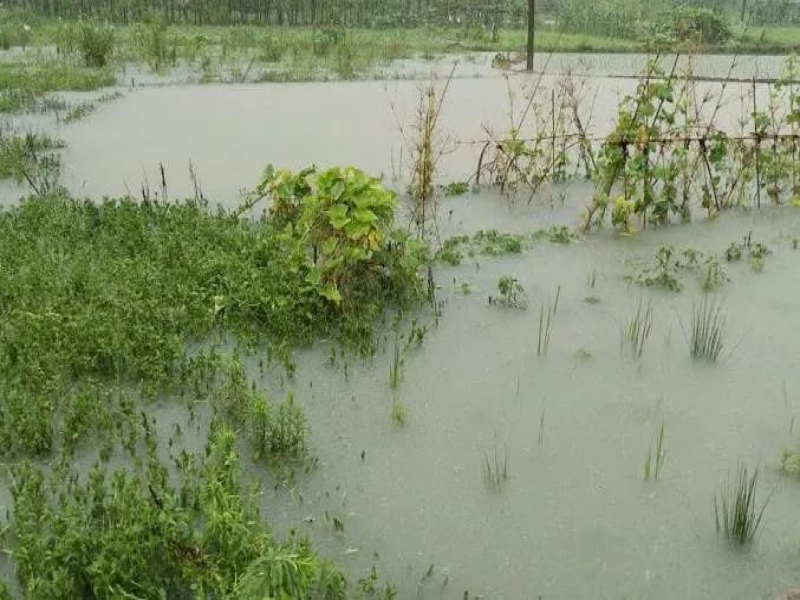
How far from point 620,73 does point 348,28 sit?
6974 millimetres

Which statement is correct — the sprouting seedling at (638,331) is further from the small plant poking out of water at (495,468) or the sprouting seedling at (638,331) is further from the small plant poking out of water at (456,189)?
the small plant poking out of water at (456,189)

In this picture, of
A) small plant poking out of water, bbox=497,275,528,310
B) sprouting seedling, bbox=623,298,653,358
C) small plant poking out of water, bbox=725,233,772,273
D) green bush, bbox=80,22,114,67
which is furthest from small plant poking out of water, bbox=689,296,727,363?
green bush, bbox=80,22,114,67

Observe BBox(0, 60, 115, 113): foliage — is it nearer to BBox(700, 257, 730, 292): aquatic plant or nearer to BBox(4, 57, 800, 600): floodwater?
BBox(4, 57, 800, 600): floodwater

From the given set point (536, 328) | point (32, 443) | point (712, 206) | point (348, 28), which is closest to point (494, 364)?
point (536, 328)

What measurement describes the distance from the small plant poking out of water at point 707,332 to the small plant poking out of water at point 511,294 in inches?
32.2

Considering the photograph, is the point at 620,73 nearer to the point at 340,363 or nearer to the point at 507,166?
the point at 507,166

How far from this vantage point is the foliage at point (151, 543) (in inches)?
86.4

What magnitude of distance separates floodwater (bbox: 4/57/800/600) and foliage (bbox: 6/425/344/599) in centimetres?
26

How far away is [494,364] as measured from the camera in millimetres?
3641

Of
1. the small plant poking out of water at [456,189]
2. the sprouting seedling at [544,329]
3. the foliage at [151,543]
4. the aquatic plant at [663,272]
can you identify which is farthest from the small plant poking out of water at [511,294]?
the foliage at [151,543]

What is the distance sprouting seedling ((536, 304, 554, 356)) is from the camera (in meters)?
3.73

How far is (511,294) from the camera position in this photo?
13.7ft

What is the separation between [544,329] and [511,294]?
0.32 metres

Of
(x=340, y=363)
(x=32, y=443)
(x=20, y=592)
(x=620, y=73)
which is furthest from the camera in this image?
(x=620, y=73)
